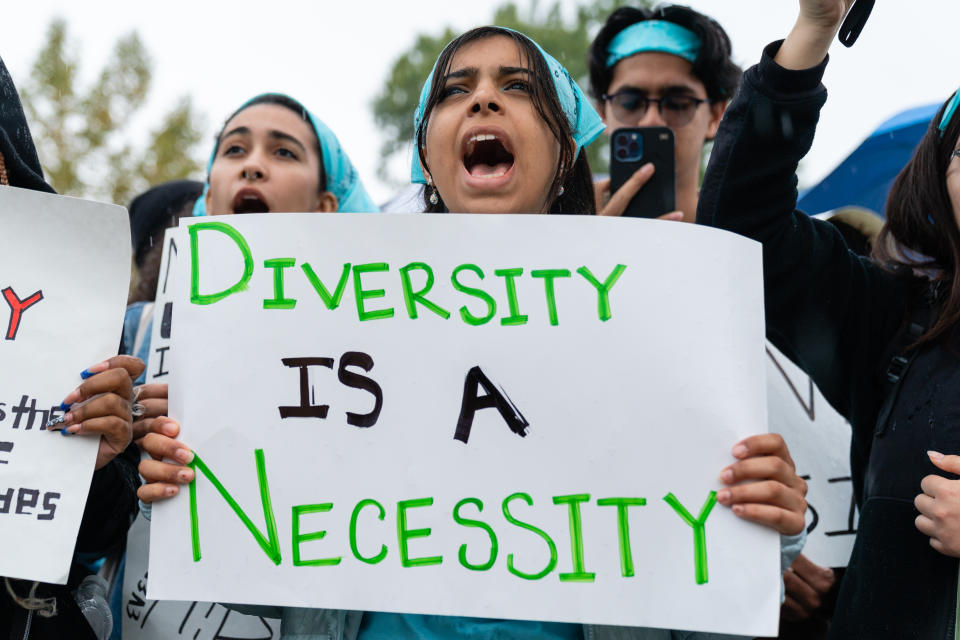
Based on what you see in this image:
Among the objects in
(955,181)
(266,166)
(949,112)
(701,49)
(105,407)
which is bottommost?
(105,407)

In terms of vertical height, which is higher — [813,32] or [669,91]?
[669,91]

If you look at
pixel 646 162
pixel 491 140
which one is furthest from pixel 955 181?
pixel 646 162

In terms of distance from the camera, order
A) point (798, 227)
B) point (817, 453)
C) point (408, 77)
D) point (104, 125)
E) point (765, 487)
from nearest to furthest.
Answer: point (765, 487) < point (798, 227) < point (817, 453) < point (104, 125) < point (408, 77)

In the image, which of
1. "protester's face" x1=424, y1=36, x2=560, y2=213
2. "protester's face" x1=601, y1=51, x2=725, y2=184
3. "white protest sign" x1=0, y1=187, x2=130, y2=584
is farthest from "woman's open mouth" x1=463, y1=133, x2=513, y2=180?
"protester's face" x1=601, y1=51, x2=725, y2=184

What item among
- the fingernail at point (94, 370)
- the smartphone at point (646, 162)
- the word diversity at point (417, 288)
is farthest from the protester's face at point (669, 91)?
the fingernail at point (94, 370)

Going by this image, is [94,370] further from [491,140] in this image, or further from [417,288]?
[491,140]

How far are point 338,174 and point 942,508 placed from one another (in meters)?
2.02

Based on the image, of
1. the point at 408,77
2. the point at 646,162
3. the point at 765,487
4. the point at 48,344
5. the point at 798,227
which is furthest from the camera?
the point at 408,77

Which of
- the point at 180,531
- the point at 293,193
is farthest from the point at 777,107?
the point at 293,193

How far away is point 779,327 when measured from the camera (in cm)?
197

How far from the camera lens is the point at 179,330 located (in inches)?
70.3

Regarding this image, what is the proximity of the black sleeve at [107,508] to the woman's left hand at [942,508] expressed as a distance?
145 cm

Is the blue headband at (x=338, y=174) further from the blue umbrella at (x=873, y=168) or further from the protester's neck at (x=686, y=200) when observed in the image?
the blue umbrella at (x=873, y=168)

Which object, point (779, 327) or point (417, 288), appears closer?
point (417, 288)
